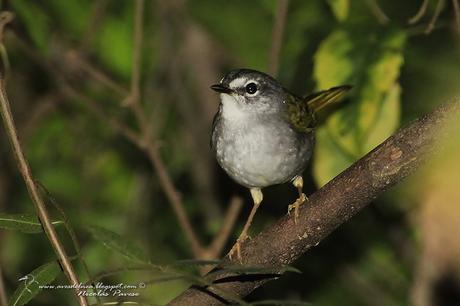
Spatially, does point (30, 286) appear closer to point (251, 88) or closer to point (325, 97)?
point (251, 88)

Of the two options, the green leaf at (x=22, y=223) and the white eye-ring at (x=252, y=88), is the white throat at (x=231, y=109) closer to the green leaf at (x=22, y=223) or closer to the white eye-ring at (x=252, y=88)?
the white eye-ring at (x=252, y=88)

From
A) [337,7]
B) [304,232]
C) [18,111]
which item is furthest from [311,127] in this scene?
[18,111]

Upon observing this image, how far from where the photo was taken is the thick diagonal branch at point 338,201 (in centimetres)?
324

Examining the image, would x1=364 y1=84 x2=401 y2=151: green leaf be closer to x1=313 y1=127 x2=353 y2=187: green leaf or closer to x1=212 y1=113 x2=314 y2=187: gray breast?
x1=313 y1=127 x2=353 y2=187: green leaf

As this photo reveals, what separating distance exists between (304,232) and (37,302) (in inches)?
136

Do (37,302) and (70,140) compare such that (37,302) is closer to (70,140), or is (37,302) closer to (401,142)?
(70,140)

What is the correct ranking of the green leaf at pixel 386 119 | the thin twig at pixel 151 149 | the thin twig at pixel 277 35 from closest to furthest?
the green leaf at pixel 386 119 → the thin twig at pixel 151 149 → the thin twig at pixel 277 35

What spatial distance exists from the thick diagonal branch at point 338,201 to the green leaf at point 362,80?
0.94 meters

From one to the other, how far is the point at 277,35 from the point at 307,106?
698mm

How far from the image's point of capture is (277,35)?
5.61 meters

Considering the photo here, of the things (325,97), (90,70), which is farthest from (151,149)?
(325,97)

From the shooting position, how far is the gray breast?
469 cm

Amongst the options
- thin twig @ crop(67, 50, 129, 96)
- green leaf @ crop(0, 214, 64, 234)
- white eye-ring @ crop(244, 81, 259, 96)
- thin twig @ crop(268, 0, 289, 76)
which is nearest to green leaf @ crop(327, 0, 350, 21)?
white eye-ring @ crop(244, 81, 259, 96)

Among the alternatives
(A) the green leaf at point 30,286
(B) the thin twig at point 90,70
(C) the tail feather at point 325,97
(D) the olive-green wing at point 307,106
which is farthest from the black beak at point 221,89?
(A) the green leaf at point 30,286
